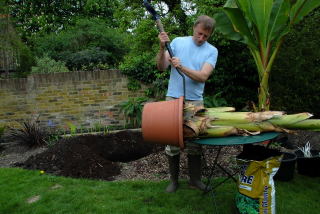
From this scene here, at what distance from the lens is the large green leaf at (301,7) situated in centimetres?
399

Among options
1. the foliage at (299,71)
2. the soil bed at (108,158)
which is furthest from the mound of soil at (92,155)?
the foliage at (299,71)

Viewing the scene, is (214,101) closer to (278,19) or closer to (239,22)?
(239,22)

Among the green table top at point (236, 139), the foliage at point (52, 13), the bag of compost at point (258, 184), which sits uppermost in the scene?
the foliage at point (52, 13)

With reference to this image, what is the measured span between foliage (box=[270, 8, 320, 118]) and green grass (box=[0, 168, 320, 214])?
2384 mm

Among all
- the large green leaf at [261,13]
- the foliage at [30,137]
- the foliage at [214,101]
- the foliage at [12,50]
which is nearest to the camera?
the large green leaf at [261,13]

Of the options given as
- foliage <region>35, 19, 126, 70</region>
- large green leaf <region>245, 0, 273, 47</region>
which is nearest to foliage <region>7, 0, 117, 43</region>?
foliage <region>35, 19, 126, 70</region>

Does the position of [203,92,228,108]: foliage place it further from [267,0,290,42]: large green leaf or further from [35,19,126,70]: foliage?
[35,19,126,70]: foliage

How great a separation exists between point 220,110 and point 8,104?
6.04 meters

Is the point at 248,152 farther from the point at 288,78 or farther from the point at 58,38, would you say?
the point at 58,38

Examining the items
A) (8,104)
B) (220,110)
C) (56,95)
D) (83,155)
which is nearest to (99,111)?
(56,95)

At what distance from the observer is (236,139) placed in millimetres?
2447

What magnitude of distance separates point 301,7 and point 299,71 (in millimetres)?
1990

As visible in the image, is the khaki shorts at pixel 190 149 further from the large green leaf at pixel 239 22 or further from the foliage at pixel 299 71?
the foliage at pixel 299 71

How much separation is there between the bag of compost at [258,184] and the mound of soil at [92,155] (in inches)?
82.3
